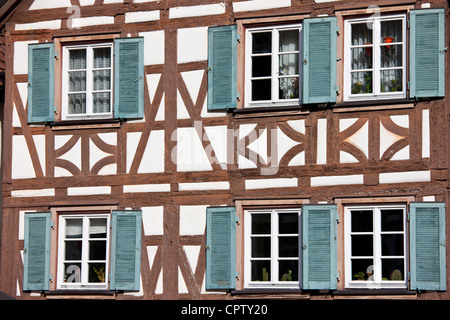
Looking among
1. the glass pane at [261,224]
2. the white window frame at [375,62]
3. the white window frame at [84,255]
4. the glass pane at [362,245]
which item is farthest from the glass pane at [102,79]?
the glass pane at [362,245]

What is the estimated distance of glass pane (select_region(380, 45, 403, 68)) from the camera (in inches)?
641

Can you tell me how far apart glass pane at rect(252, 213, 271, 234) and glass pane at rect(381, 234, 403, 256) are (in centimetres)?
172

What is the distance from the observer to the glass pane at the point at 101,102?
17.7 meters

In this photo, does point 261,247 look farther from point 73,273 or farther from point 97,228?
point 73,273

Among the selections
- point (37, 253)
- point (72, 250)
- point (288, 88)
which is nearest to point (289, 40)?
point (288, 88)

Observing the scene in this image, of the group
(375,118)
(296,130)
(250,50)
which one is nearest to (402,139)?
(375,118)

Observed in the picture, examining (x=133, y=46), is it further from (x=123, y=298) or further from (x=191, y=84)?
(x=123, y=298)

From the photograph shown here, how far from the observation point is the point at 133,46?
17375 millimetres

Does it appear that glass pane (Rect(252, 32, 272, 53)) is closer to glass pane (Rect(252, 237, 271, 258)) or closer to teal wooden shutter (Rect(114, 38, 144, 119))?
teal wooden shutter (Rect(114, 38, 144, 119))

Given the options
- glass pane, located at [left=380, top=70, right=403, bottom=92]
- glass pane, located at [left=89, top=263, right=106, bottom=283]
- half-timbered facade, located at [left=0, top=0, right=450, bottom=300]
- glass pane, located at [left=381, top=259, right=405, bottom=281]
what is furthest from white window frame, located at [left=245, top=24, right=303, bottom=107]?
glass pane, located at [left=89, top=263, right=106, bottom=283]

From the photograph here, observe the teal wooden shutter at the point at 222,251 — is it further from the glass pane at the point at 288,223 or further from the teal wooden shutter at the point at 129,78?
the teal wooden shutter at the point at 129,78

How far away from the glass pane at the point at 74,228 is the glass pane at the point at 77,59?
245 cm

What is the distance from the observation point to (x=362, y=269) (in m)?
16.1

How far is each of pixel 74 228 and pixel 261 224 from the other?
301 cm
